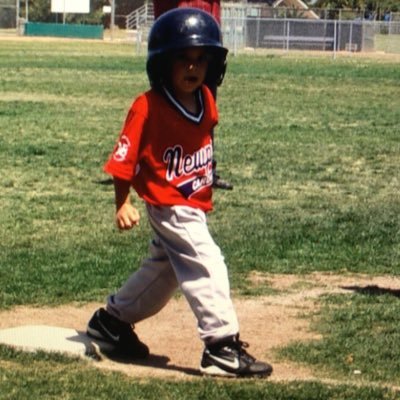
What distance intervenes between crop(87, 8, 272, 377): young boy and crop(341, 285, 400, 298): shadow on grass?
1.96 m

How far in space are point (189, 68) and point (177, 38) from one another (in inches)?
6.4

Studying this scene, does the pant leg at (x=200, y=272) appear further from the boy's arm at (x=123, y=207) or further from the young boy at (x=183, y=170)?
the boy's arm at (x=123, y=207)

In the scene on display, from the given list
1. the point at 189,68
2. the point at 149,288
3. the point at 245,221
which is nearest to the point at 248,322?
the point at 149,288

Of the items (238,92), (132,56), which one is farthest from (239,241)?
(132,56)

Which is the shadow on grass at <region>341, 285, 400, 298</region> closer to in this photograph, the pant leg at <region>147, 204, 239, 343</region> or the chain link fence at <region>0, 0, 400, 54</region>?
the pant leg at <region>147, 204, 239, 343</region>

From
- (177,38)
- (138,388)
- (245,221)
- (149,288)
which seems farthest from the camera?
(245,221)

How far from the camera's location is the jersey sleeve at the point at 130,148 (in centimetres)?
557

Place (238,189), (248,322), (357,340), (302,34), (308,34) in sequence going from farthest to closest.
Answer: (302,34) → (308,34) → (238,189) → (248,322) → (357,340)

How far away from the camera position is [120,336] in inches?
238

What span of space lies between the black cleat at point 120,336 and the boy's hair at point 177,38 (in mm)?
1176

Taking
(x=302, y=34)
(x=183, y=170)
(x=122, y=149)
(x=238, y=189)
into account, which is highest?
(x=122, y=149)

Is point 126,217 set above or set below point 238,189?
above

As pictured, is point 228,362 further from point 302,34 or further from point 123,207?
point 302,34

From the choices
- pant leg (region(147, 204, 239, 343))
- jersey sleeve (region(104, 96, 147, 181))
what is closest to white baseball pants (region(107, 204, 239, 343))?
pant leg (region(147, 204, 239, 343))
